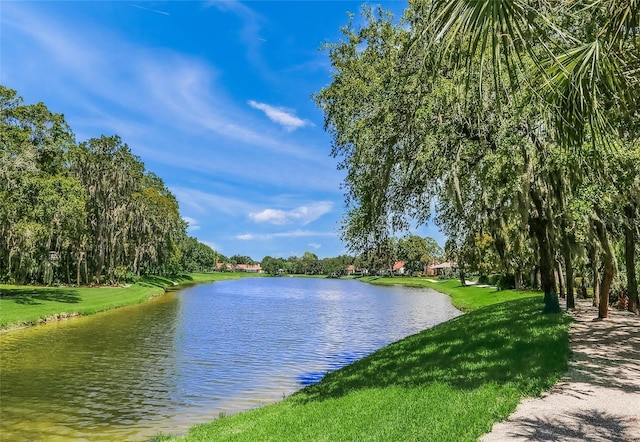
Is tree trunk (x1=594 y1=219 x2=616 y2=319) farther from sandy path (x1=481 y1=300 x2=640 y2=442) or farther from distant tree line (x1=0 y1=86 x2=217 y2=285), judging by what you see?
distant tree line (x1=0 y1=86 x2=217 y2=285)

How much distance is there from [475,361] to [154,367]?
463 inches

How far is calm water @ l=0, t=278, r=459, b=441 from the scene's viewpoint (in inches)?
439

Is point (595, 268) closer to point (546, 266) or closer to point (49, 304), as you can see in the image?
point (546, 266)

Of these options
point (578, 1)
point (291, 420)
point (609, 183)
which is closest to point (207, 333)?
point (291, 420)

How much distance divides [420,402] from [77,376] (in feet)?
39.9

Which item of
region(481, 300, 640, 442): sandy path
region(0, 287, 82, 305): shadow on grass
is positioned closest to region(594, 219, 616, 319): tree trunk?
region(481, 300, 640, 442): sandy path

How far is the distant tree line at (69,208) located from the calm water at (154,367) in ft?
23.9

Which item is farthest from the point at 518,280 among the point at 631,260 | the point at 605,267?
the point at 605,267

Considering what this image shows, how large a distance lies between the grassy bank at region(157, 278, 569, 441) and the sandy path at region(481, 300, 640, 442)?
10.7 inches

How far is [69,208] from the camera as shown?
28.9 meters

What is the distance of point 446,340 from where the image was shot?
1403 cm

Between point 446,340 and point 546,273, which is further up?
point 546,273

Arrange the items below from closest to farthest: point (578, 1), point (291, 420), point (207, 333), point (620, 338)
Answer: point (578, 1)
point (291, 420)
point (620, 338)
point (207, 333)

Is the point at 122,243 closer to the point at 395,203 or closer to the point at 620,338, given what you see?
the point at 395,203
